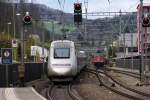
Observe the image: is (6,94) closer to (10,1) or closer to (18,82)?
(18,82)

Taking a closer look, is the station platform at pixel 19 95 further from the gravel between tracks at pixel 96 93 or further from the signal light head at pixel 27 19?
the signal light head at pixel 27 19

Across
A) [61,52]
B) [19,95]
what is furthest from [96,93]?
[61,52]

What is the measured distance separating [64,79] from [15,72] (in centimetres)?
442

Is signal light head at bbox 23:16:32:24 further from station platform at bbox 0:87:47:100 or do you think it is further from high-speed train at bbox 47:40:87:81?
station platform at bbox 0:87:47:100

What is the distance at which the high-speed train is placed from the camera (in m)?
35.8

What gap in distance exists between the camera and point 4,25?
4154 inches

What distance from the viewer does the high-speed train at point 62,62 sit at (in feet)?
117

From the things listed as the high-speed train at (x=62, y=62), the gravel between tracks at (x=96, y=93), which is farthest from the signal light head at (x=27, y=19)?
the gravel between tracks at (x=96, y=93)

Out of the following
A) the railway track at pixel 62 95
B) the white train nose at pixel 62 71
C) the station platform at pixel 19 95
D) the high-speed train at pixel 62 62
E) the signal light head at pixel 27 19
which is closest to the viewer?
the station platform at pixel 19 95

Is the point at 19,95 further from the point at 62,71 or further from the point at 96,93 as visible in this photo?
the point at 62,71

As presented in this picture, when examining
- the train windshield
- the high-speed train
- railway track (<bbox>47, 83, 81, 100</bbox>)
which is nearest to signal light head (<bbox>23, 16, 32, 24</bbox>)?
the high-speed train

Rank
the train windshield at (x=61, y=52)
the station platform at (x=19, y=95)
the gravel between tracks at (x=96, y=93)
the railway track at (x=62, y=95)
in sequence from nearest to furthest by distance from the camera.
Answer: the station platform at (x=19, y=95) → the gravel between tracks at (x=96, y=93) → the railway track at (x=62, y=95) → the train windshield at (x=61, y=52)

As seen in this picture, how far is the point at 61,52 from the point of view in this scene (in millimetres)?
36875

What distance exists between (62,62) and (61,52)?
1093 millimetres
